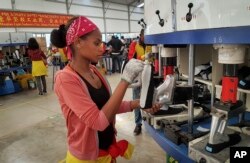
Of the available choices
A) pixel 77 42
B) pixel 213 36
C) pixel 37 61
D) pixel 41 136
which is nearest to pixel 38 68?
pixel 37 61

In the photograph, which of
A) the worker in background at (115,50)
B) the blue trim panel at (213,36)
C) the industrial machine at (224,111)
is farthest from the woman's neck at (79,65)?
the worker in background at (115,50)

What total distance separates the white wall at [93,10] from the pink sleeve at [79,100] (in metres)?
8.26

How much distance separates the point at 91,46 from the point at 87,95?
0.73 feet

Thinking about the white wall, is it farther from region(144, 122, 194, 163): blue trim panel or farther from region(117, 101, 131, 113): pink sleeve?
region(144, 122, 194, 163): blue trim panel

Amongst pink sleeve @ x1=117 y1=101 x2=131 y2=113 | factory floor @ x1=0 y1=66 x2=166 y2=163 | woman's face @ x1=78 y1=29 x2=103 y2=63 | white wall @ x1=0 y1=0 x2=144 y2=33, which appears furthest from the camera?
white wall @ x1=0 y1=0 x2=144 y2=33

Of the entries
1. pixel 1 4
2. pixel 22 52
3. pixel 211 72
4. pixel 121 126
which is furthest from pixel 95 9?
pixel 211 72

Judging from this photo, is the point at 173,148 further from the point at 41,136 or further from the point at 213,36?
the point at 41,136

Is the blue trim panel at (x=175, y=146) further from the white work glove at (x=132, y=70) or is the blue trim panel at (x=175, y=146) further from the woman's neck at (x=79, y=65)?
the woman's neck at (x=79, y=65)

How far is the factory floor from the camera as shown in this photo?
8.43 feet

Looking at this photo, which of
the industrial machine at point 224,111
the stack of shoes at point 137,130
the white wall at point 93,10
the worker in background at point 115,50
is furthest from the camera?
the white wall at point 93,10

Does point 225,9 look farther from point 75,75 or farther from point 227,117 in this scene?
point 75,75

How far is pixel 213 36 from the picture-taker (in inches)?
28.3

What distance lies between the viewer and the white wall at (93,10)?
28.4 feet

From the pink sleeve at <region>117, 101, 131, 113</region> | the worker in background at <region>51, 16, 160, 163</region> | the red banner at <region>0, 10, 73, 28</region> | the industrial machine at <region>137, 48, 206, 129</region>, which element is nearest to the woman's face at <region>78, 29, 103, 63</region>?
the worker in background at <region>51, 16, 160, 163</region>
